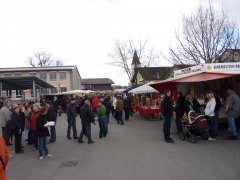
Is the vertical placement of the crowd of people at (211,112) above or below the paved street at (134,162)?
above

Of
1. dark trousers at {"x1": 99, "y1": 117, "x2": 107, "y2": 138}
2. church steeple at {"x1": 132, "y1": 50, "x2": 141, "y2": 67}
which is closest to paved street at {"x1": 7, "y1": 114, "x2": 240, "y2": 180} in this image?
dark trousers at {"x1": 99, "y1": 117, "x2": 107, "y2": 138}

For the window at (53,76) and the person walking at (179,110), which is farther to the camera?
the window at (53,76)

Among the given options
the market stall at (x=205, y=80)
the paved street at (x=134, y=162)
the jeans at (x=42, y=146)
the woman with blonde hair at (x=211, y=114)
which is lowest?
the paved street at (x=134, y=162)

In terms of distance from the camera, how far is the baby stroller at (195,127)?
35.4 ft

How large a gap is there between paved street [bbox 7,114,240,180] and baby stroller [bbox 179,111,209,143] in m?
0.34

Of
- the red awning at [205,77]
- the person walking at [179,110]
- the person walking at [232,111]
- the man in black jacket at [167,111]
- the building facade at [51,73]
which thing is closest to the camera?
the person walking at [232,111]

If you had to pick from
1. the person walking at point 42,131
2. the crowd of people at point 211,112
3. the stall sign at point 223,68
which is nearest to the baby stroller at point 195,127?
the crowd of people at point 211,112

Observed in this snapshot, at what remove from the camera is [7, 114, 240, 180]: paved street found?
711 cm

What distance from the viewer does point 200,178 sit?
660 centimetres

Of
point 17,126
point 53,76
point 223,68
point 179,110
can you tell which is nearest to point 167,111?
point 179,110

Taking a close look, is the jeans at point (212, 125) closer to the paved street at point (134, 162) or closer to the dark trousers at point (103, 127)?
the paved street at point (134, 162)

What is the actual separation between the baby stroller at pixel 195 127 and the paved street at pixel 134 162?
34cm

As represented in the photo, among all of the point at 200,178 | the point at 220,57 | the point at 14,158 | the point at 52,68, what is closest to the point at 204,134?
the point at 200,178

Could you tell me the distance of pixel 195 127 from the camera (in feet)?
35.5
